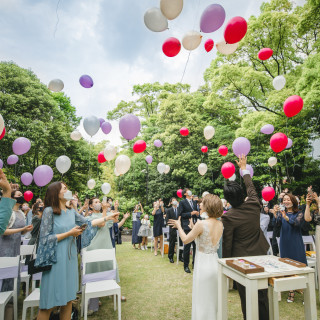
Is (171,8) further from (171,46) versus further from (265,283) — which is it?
(265,283)

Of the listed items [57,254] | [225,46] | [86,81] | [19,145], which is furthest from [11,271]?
[225,46]

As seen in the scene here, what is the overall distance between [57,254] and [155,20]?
424 centimetres

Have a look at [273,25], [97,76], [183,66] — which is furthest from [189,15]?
[273,25]

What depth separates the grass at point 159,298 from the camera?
304 centimetres

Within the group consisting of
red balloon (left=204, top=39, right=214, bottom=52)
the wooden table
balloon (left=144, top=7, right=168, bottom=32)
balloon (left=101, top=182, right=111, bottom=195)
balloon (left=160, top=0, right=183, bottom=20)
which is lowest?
the wooden table

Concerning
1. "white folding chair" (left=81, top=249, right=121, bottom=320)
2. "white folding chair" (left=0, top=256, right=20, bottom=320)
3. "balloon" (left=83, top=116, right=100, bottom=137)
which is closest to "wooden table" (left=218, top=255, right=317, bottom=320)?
"white folding chair" (left=81, top=249, right=121, bottom=320)

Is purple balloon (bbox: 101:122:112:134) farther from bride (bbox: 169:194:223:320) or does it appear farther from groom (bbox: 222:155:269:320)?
groom (bbox: 222:155:269:320)

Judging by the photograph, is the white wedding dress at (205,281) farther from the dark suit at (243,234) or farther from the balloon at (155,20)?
the balloon at (155,20)

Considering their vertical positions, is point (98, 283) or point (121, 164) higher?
point (121, 164)

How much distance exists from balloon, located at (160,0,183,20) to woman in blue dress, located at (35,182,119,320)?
3409 millimetres

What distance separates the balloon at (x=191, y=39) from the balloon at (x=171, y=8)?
73 centimetres

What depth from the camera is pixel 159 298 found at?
11.8 ft

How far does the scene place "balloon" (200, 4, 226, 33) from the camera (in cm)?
381

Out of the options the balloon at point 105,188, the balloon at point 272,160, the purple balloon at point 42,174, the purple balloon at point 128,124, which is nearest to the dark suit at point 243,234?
the purple balloon at point 128,124
